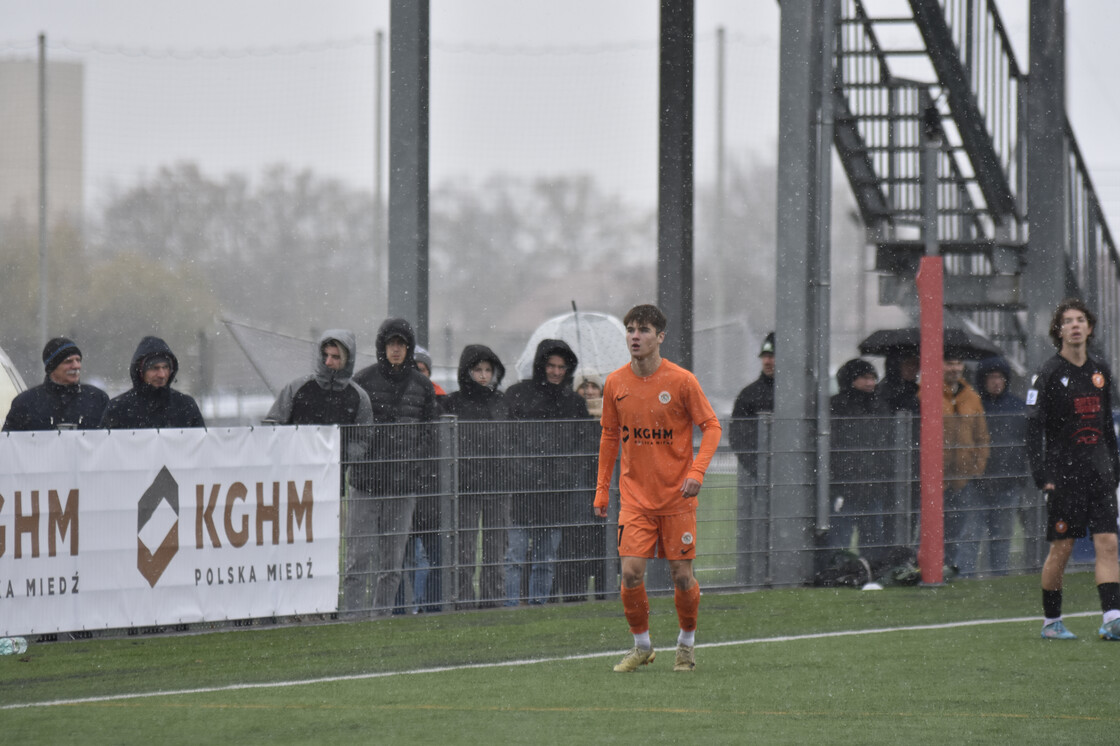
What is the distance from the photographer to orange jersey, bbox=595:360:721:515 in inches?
295

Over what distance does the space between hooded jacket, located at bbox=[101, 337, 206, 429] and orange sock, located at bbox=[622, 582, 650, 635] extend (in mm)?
3182

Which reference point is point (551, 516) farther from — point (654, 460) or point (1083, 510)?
point (1083, 510)

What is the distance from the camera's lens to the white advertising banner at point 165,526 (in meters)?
8.64

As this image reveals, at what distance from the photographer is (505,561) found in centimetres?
1038

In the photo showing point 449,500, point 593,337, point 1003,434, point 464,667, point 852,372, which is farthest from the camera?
point 593,337

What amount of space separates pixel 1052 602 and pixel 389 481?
414 centimetres

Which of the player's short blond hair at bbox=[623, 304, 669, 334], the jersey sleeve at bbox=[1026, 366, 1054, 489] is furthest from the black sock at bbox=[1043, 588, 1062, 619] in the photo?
the player's short blond hair at bbox=[623, 304, 669, 334]

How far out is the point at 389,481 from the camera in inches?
393

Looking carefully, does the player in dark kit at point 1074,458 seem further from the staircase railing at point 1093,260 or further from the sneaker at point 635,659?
the staircase railing at point 1093,260

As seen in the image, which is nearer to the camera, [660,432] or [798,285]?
[660,432]

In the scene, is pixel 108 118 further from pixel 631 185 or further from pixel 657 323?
pixel 657 323

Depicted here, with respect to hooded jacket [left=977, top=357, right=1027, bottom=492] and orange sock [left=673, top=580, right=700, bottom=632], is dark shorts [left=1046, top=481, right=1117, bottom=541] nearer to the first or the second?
orange sock [left=673, top=580, right=700, bottom=632]

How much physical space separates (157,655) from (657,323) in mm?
3358

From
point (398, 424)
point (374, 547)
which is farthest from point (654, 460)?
point (374, 547)
